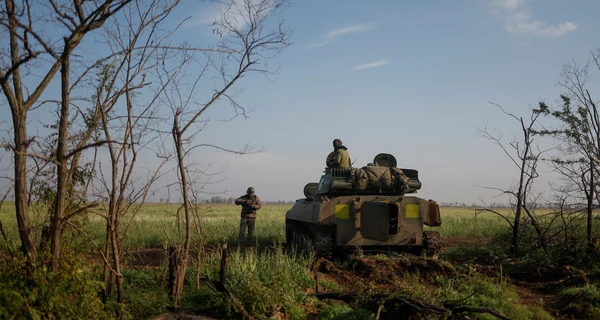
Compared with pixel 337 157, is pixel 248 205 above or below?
below

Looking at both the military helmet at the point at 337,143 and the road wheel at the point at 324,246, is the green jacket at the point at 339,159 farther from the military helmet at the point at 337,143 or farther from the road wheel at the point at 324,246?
the road wheel at the point at 324,246

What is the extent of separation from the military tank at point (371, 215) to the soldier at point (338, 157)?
0.85 metres

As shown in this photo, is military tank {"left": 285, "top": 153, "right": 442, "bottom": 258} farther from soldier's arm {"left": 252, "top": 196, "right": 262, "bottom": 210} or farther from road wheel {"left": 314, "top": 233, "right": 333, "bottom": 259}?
soldier's arm {"left": 252, "top": 196, "right": 262, "bottom": 210}

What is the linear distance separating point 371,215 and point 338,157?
231 cm

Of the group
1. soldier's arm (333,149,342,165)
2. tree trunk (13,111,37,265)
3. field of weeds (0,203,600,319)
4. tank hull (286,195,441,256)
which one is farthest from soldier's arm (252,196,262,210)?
tree trunk (13,111,37,265)

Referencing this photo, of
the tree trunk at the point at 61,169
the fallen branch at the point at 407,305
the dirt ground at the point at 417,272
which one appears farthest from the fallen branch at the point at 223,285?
the dirt ground at the point at 417,272

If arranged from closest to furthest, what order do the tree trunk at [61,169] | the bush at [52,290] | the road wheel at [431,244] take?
the bush at [52,290] → the tree trunk at [61,169] → the road wheel at [431,244]

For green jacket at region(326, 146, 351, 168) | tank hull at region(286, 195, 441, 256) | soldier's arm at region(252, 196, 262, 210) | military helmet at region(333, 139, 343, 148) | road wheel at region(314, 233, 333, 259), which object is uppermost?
military helmet at region(333, 139, 343, 148)

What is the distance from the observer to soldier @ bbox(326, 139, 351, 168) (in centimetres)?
1470

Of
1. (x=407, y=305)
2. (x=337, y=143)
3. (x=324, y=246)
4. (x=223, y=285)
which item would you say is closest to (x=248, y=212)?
(x=337, y=143)

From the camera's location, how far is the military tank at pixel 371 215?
502 inches

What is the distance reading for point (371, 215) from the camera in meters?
12.8

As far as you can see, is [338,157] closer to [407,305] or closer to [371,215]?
[371,215]

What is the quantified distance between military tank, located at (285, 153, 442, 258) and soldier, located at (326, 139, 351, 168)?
851mm
